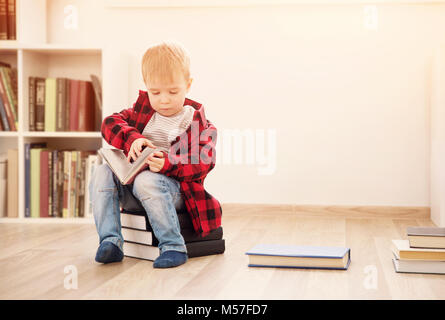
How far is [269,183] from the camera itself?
2.65m

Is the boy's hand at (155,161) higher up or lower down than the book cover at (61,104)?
lower down

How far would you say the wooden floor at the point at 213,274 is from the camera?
128 centimetres

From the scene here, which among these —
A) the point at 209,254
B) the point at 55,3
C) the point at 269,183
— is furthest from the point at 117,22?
the point at 209,254

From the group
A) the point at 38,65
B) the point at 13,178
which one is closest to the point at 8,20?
the point at 38,65

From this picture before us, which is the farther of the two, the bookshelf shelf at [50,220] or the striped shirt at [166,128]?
the bookshelf shelf at [50,220]

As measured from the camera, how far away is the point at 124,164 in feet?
5.29

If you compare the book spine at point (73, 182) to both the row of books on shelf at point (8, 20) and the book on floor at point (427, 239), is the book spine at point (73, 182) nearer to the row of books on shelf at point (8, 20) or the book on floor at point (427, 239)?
the row of books on shelf at point (8, 20)

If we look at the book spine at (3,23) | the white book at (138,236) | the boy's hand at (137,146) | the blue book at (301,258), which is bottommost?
the blue book at (301,258)

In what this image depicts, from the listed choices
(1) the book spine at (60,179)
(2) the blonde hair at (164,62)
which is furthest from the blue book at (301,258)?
(1) the book spine at (60,179)

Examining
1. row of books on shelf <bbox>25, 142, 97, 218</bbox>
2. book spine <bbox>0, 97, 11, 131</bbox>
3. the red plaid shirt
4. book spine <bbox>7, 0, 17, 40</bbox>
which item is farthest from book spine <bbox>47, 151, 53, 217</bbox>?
the red plaid shirt

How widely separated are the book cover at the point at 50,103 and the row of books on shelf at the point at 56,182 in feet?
0.37

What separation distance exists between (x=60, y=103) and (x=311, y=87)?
1.06 m

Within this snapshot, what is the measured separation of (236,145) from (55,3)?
3.50ft

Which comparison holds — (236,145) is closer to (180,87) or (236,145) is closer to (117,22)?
(117,22)
